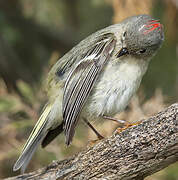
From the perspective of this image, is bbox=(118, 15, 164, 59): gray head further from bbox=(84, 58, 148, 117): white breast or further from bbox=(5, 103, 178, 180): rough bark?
bbox=(5, 103, 178, 180): rough bark

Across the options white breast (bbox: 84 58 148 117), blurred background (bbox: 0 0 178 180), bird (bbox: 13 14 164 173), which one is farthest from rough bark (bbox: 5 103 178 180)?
blurred background (bbox: 0 0 178 180)

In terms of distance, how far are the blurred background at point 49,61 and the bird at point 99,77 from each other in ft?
1.22

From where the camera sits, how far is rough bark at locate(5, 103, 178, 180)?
273 centimetres

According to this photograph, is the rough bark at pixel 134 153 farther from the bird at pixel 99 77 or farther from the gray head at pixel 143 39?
the gray head at pixel 143 39

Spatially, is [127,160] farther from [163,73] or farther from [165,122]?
[163,73]

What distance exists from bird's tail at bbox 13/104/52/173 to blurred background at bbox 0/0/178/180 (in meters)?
0.48

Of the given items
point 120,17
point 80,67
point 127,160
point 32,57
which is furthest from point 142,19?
point 32,57

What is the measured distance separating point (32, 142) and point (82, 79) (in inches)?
29.0

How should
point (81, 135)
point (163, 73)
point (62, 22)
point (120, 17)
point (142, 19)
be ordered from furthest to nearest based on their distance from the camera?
point (62, 22) → point (163, 73) → point (81, 135) → point (120, 17) → point (142, 19)

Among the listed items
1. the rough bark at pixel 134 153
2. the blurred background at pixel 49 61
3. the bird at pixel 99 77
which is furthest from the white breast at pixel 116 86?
the rough bark at pixel 134 153

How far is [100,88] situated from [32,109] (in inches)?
56.8

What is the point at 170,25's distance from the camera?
202 inches

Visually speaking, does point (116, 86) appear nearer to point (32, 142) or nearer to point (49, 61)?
point (32, 142)

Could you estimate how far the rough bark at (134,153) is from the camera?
2.73 meters
